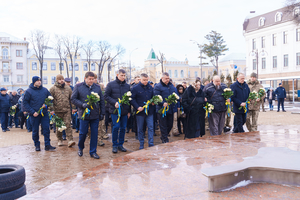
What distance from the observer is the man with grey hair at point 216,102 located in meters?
8.83

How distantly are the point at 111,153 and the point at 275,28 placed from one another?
53.4m

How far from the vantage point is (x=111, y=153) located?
780cm

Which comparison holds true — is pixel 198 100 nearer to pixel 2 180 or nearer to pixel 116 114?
pixel 116 114

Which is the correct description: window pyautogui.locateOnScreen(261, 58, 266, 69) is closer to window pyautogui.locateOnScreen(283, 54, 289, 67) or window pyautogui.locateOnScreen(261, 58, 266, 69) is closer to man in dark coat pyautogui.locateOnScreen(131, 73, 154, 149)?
window pyautogui.locateOnScreen(283, 54, 289, 67)

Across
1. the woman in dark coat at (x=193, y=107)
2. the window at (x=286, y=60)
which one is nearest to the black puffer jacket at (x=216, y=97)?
the woman in dark coat at (x=193, y=107)

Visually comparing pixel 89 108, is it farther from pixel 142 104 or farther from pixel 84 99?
pixel 142 104

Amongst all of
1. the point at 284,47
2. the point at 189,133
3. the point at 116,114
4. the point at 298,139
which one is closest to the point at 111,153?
the point at 116,114

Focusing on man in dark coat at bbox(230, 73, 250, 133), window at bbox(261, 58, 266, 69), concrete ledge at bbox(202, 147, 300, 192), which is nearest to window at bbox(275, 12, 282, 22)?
window at bbox(261, 58, 266, 69)

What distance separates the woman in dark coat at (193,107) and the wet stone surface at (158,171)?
571 mm

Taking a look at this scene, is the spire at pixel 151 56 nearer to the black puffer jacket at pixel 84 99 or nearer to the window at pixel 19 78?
the window at pixel 19 78

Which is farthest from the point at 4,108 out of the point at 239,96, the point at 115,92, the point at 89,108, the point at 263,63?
the point at 263,63

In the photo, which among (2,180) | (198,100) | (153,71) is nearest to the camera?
(2,180)

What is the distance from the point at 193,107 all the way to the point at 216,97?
2.68 ft

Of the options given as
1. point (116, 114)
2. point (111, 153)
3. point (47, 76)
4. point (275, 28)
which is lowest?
point (111, 153)
